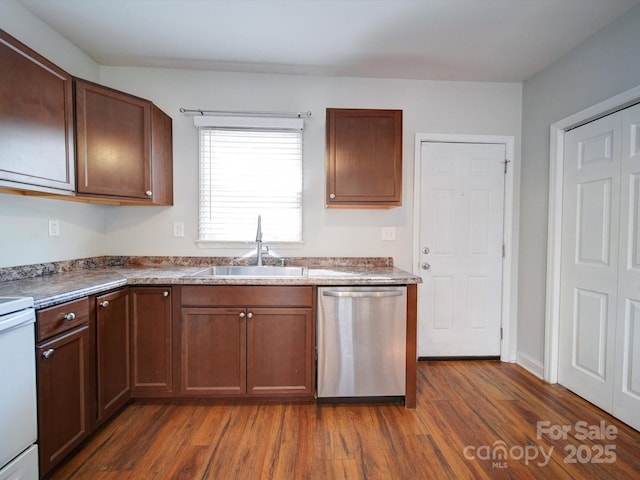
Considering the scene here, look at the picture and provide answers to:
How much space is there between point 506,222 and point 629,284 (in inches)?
37.9

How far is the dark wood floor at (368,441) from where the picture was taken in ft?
4.61

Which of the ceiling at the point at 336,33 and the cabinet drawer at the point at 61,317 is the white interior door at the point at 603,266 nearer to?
the ceiling at the point at 336,33

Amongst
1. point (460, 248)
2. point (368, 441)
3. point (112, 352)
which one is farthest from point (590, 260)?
point (112, 352)

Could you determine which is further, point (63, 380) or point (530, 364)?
point (530, 364)

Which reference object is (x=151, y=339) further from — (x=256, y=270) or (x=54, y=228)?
(x=54, y=228)

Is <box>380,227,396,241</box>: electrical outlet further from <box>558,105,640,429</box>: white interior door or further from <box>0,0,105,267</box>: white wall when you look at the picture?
<box>0,0,105,267</box>: white wall

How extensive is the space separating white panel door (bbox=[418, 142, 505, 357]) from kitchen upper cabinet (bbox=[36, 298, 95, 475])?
248cm

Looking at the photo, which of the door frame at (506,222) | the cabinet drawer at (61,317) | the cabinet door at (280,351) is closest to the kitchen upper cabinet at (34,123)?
the cabinet drawer at (61,317)

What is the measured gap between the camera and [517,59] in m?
2.25

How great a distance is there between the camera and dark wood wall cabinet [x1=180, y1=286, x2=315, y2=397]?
186 centimetres

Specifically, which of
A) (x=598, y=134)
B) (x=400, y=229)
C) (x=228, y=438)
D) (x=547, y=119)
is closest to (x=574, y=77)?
(x=547, y=119)

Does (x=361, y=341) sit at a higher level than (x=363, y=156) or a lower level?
lower

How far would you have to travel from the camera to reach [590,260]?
6.59ft

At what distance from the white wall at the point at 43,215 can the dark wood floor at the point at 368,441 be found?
4.02 feet
